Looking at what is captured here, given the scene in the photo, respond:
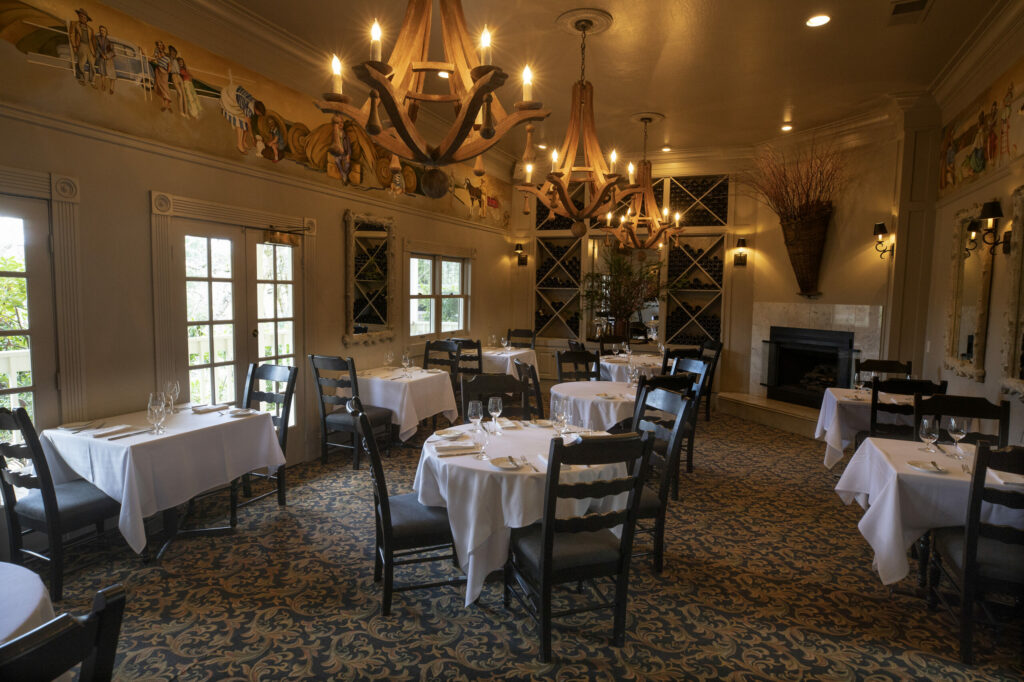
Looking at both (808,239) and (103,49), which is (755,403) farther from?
(103,49)

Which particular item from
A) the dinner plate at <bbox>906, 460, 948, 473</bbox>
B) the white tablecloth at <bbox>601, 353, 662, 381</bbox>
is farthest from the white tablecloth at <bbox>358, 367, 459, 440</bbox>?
the dinner plate at <bbox>906, 460, 948, 473</bbox>

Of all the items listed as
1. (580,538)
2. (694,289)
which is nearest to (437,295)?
(694,289)

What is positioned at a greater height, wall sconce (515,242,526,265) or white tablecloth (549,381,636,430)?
wall sconce (515,242,526,265)

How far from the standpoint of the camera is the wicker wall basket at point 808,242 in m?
6.98

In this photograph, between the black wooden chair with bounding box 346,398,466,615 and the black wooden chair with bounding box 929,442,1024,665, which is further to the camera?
the black wooden chair with bounding box 346,398,466,615

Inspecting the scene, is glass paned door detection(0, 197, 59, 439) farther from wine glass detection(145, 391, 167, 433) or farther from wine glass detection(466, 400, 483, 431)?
wine glass detection(466, 400, 483, 431)

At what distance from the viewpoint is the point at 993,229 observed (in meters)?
4.38

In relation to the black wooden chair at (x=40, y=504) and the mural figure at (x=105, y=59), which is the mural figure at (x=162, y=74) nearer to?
the mural figure at (x=105, y=59)

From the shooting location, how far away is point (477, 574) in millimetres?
2688

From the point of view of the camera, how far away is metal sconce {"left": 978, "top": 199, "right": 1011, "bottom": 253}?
162 inches

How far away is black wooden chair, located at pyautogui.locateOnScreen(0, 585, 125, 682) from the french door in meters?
3.59

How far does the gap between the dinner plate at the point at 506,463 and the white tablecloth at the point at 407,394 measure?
257cm

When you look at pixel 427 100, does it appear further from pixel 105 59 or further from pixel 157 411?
pixel 105 59

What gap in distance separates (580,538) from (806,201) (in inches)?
241
